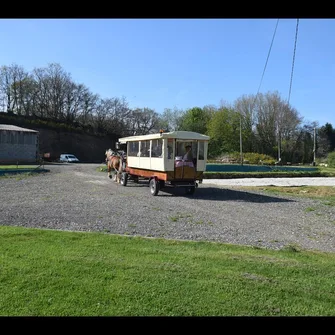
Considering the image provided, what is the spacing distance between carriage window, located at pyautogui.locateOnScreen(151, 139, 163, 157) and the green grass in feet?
32.1

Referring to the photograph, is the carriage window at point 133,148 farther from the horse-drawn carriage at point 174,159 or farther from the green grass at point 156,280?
the green grass at point 156,280

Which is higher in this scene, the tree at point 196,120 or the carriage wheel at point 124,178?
the tree at point 196,120

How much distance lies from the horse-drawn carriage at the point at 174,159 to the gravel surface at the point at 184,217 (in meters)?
1.11

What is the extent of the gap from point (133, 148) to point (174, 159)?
4.25 meters

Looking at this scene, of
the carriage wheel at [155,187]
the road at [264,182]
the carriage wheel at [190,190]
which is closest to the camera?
the carriage wheel at [155,187]

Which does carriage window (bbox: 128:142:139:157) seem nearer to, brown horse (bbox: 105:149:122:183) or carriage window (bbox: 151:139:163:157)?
brown horse (bbox: 105:149:122:183)

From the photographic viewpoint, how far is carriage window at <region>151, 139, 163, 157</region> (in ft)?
53.5

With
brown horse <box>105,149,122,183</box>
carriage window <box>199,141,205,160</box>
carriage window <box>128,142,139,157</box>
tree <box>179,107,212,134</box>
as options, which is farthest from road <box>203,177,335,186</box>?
tree <box>179,107,212,134</box>

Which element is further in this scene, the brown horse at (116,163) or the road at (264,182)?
the road at (264,182)

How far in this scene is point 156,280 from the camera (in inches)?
177

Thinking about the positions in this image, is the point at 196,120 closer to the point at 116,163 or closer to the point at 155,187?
the point at 116,163

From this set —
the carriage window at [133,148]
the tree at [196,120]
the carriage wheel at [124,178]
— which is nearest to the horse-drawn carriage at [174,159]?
the carriage window at [133,148]

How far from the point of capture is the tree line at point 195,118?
68.2 metres
